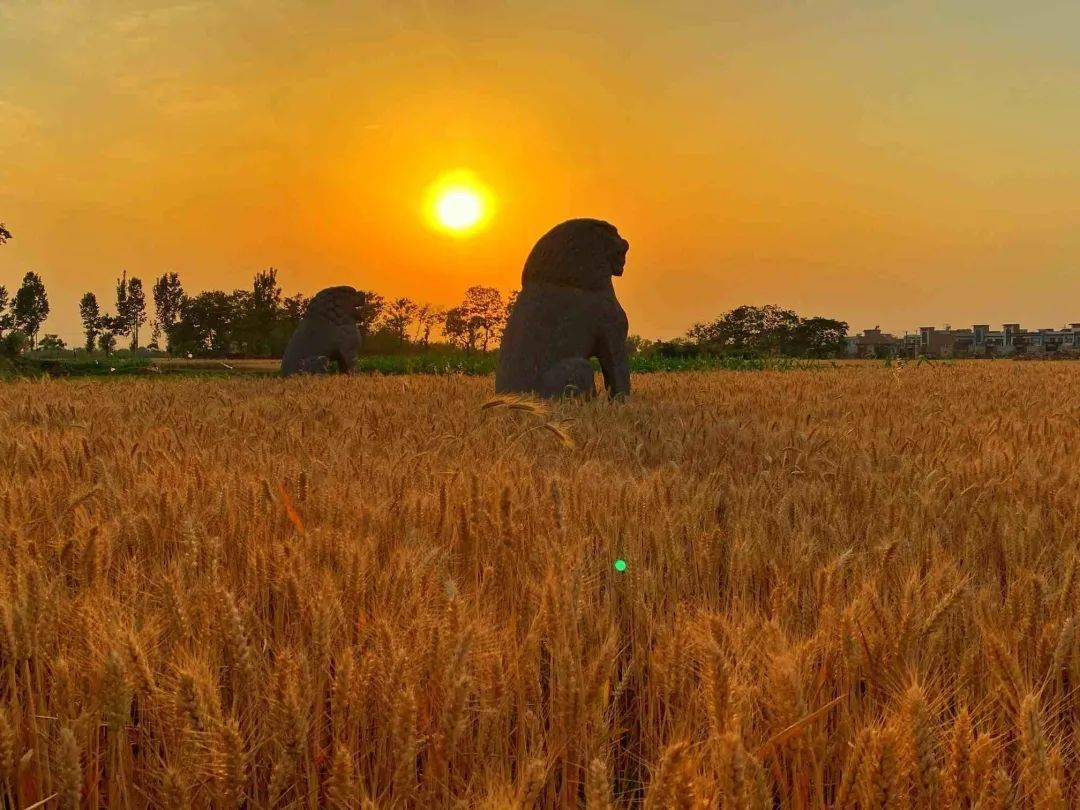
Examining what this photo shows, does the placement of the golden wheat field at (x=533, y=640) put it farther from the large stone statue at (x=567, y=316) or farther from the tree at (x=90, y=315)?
the tree at (x=90, y=315)

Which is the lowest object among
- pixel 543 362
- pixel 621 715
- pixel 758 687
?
pixel 621 715

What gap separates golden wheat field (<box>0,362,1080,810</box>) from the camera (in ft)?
3.12

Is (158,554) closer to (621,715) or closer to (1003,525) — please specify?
(621,715)

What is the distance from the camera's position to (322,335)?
14.4 m

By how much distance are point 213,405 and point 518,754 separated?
19.9 ft

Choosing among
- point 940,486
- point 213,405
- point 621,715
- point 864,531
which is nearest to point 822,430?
point 940,486

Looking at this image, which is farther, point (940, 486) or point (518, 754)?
point (940, 486)

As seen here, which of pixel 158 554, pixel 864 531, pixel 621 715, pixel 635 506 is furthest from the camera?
pixel 635 506

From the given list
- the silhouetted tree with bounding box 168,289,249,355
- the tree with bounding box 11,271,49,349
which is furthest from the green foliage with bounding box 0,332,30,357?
the tree with bounding box 11,271,49,349

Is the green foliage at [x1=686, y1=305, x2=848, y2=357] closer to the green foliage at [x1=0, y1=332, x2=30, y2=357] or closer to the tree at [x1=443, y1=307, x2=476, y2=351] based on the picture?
the tree at [x1=443, y1=307, x2=476, y2=351]

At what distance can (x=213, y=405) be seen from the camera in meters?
6.40

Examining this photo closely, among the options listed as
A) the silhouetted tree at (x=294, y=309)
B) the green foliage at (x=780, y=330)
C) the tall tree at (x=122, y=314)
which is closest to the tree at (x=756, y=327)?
the green foliage at (x=780, y=330)

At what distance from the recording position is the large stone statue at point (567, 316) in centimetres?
701

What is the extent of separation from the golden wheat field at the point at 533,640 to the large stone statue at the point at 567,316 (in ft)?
13.4
